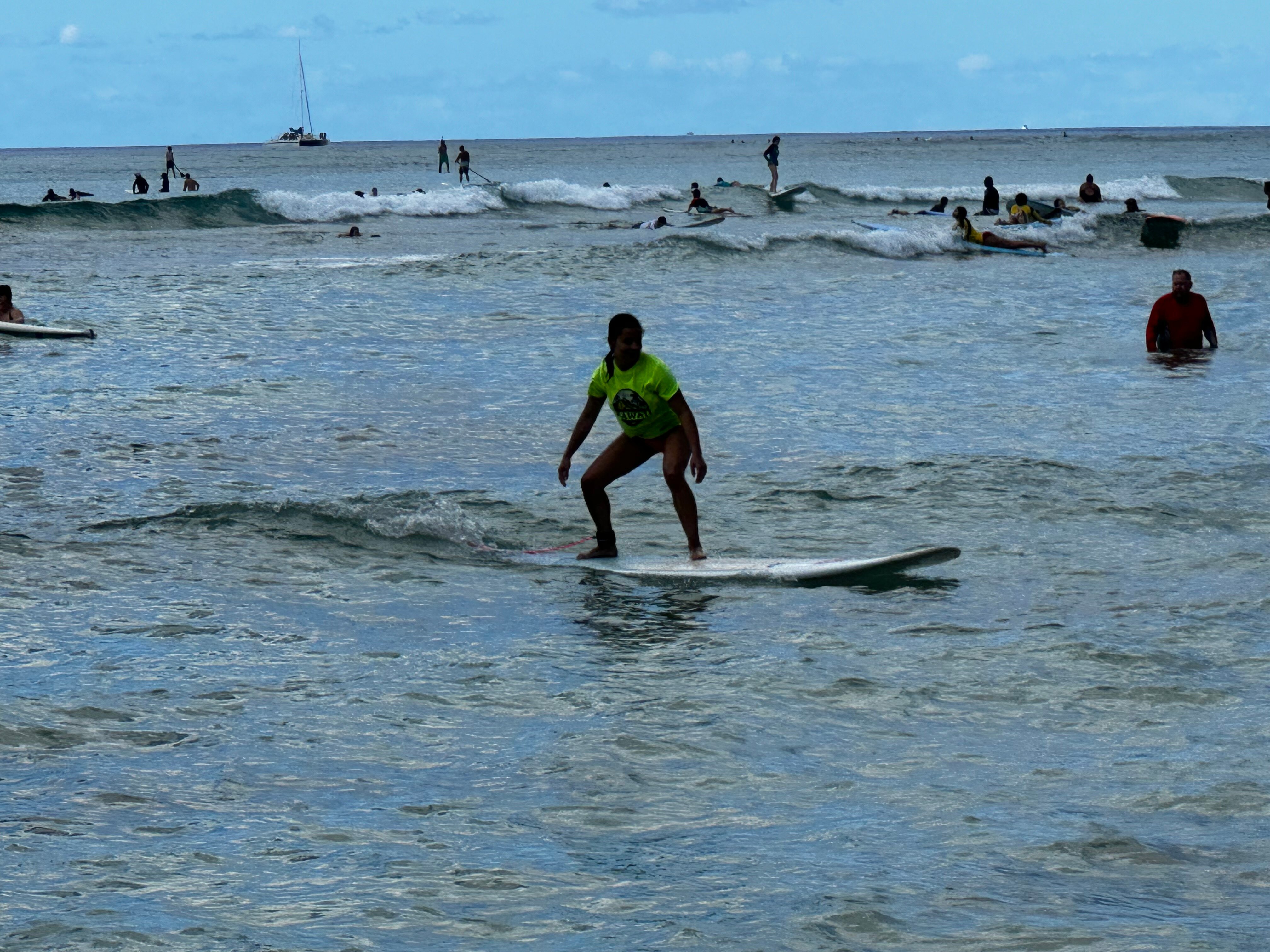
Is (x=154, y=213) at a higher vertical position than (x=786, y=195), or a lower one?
lower

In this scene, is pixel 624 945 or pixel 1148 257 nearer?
pixel 624 945

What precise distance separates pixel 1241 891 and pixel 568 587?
465 cm

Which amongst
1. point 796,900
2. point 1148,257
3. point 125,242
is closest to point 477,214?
point 125,242

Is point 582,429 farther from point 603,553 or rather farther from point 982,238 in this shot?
point 982,238

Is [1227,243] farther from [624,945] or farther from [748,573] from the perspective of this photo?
[624,945]

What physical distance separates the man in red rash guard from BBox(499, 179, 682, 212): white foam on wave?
37658mm

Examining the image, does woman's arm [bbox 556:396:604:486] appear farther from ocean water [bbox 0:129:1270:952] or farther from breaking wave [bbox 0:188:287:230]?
breaking wave [bbox 0:188:287:230]

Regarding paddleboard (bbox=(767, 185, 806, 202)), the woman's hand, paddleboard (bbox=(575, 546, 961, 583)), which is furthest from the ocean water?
paddleboard (bbox=(767, 185, 806, 202))

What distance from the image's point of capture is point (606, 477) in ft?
29.6

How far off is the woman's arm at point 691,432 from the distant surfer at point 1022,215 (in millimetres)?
30016

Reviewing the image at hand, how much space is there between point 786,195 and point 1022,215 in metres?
16.9

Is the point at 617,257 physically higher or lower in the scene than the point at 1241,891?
higher

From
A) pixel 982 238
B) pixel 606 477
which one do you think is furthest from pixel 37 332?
pixel 982 238

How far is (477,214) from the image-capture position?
51.2m
